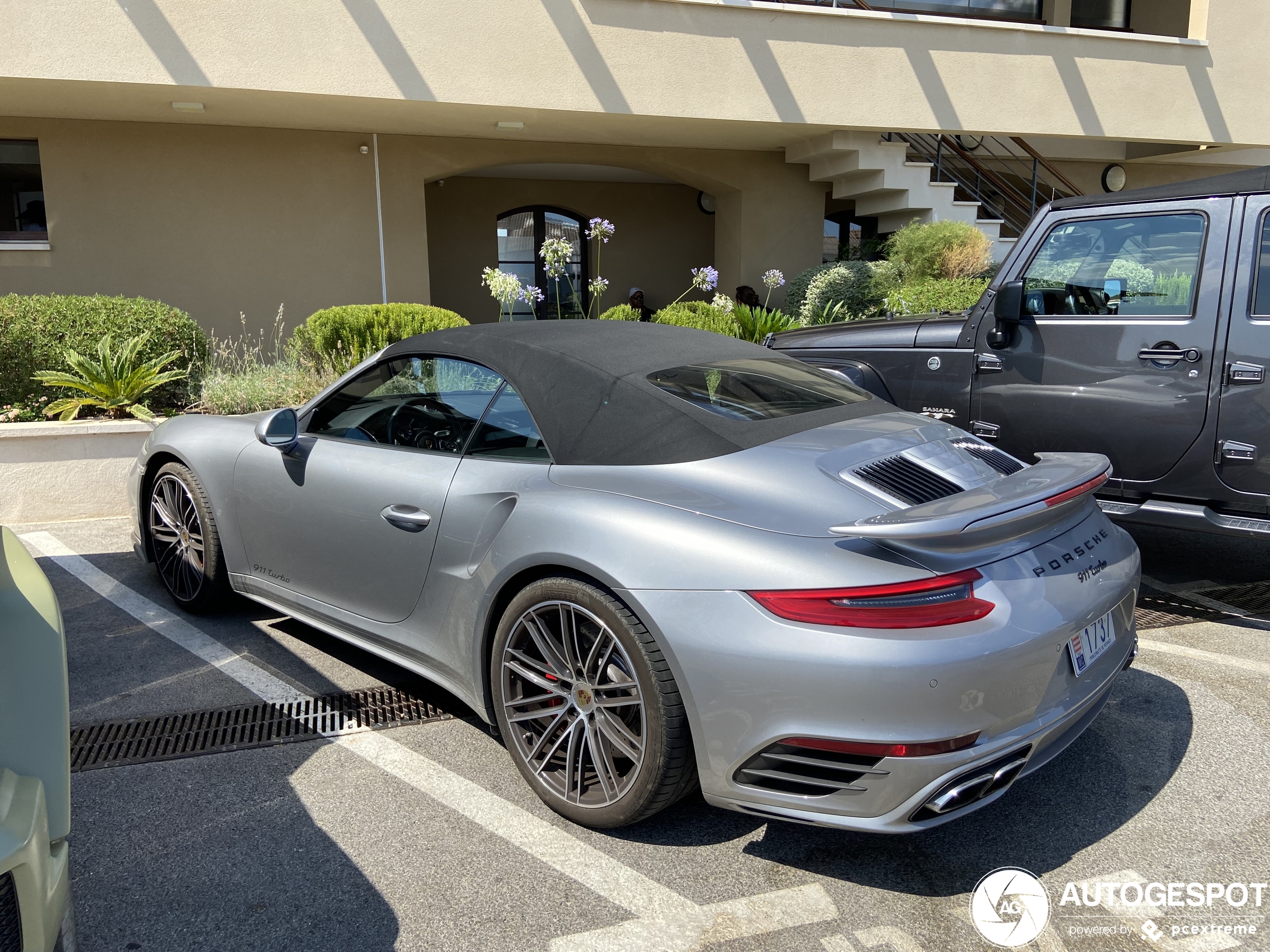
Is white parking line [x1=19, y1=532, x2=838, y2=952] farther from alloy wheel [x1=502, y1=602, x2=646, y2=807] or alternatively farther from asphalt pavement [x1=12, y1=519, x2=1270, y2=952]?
alloy wheel [x1=502, y1=602, x2=646, y2=807]

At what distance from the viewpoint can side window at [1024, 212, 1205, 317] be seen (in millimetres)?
4531

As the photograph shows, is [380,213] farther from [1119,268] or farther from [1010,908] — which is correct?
[1010,908]

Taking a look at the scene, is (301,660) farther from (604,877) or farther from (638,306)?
(638,306)

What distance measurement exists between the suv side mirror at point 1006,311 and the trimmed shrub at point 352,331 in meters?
5.36

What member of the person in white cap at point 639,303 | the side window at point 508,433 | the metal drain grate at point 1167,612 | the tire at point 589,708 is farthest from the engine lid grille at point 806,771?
the person in white cap at point 639,303

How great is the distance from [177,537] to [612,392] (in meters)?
2.66

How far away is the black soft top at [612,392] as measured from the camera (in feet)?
9.30

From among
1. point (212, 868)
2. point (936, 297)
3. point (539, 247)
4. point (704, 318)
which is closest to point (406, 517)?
point (212, 868)

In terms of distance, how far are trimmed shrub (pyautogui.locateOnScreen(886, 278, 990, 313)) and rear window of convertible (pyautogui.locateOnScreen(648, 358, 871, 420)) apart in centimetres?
693

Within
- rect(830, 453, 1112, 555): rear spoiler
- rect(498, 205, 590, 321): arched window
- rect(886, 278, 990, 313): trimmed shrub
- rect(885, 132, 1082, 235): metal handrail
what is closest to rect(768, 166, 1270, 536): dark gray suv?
rect(830, 453, 1112, 555): rear spoiler

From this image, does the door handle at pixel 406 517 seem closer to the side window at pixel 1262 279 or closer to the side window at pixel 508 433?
the side window at pixel 508 433

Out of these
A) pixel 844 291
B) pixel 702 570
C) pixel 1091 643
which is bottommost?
pixel 1091 643

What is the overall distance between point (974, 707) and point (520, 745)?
1.38 m

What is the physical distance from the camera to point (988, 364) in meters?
5.08
